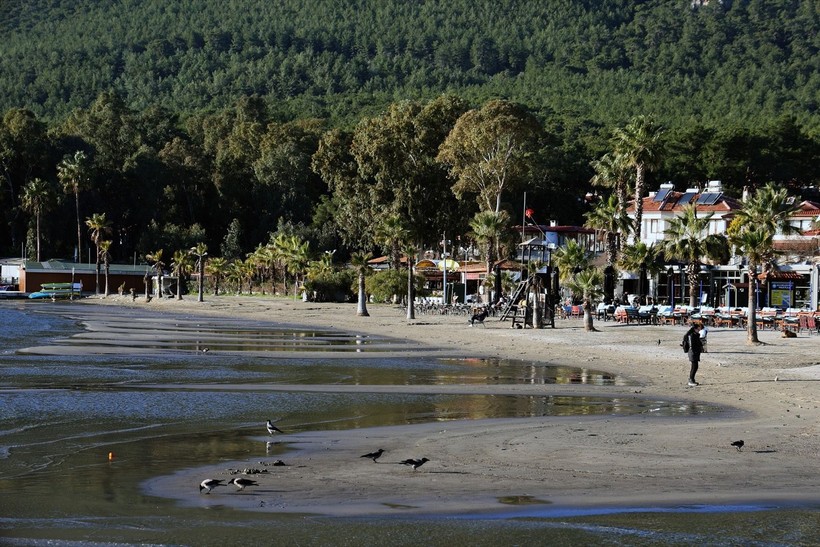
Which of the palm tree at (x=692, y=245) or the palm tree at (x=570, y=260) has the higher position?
the palm tree at (x=692, y=245)

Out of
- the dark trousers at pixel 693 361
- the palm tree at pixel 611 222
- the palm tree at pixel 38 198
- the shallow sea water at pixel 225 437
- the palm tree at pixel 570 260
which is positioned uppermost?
the palm tree at pixel 38 198

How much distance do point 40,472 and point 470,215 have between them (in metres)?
64.6

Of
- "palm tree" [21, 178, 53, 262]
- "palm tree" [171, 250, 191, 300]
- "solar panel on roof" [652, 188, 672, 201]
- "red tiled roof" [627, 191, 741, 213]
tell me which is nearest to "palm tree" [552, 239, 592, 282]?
"red tiled roof" [627, 191, 741, 213]

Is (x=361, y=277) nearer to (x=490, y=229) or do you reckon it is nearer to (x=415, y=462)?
(x=490, y=229)

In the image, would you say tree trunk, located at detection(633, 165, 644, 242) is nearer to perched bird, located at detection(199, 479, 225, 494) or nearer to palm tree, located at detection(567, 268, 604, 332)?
palm tree, located at detection(567, 268, 604, 332)

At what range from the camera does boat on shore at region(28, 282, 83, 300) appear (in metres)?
95.4

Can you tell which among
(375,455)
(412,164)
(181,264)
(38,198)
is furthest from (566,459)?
(38,198)

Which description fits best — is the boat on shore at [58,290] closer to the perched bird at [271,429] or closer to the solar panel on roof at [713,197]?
the solar panel on roof at [713,197]

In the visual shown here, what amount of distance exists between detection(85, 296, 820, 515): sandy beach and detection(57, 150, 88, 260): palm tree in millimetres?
80439

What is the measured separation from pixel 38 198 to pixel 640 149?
197 ft

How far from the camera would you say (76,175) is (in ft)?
330

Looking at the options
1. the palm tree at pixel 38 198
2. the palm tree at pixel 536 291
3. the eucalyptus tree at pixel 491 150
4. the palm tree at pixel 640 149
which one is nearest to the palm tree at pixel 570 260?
the palm tree at pixel 536 291

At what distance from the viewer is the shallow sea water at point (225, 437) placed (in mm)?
11547

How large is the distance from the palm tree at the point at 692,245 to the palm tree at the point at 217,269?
164ft
